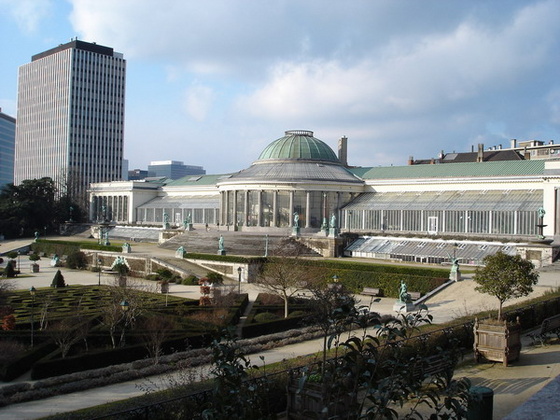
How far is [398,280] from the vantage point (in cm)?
4200

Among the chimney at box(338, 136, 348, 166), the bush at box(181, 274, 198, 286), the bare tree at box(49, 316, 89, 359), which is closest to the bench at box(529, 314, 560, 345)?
the bare tree at box(49, 316, 89, 359)

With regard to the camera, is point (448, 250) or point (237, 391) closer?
point (237, 391)

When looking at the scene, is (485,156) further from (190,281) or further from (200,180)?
(190,281)

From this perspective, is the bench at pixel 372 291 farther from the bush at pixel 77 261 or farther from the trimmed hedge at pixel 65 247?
the bush at pixel 77 261

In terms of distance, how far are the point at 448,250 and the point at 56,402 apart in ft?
141

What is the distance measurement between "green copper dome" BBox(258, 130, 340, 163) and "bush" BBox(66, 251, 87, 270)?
3194cm

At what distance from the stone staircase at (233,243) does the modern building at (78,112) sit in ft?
263

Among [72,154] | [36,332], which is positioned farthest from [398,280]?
[72,154]

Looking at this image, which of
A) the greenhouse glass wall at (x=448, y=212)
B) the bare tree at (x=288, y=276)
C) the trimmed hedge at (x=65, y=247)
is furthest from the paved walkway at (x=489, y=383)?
the trimmed hedge at (x=65, y=247)

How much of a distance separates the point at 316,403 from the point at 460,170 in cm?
6080

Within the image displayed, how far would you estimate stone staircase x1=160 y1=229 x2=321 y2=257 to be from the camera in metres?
61.5

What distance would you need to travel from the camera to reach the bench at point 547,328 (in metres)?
Answer: 22.2

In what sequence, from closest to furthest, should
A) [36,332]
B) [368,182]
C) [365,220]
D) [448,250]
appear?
1. [36,332]
2. [448,250]
3. [365,220]
4. [368,182]

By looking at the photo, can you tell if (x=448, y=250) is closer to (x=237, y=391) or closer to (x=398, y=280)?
(x=398, y=280)
